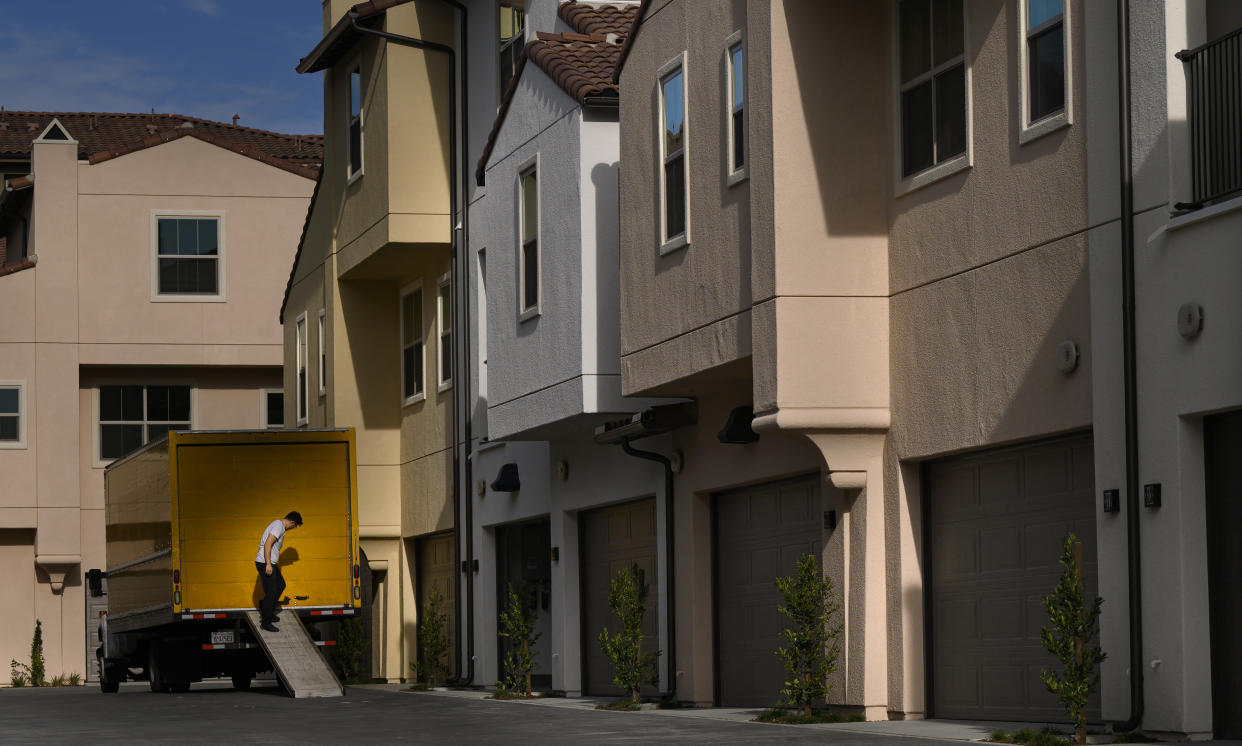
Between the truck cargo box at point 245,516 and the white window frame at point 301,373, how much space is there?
8.40 metres

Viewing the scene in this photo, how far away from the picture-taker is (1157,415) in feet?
42.4

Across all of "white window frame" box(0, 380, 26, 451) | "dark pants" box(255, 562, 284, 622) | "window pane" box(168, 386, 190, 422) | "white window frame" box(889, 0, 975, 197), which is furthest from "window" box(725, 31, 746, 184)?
"window pane" box(168, 386, 190, 422)

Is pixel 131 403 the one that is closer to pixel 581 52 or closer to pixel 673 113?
pixel 581 52

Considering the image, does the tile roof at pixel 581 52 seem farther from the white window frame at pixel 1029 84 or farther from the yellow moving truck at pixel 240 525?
the white window frame at pixel 1029 84

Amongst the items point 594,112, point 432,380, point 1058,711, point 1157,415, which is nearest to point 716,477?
point 594,112

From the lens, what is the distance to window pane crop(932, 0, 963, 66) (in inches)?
617

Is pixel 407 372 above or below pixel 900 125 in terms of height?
below

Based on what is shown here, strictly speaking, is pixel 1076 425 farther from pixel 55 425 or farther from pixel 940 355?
pixel 55 425

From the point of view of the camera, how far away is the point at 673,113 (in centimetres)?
1928

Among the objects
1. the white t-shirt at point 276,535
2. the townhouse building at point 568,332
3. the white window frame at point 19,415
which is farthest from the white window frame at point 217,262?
the white t-shirt at point 276,535

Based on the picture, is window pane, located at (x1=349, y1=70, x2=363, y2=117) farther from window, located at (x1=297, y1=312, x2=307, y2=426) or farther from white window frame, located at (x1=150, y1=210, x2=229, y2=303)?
white window frame, located at (x1=150, y1=210, x2=229, y2=303)

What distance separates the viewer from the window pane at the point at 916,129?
1614 cm

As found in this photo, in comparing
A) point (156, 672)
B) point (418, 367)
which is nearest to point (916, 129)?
point (156, 672)

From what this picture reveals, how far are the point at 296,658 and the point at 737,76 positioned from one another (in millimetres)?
9935
